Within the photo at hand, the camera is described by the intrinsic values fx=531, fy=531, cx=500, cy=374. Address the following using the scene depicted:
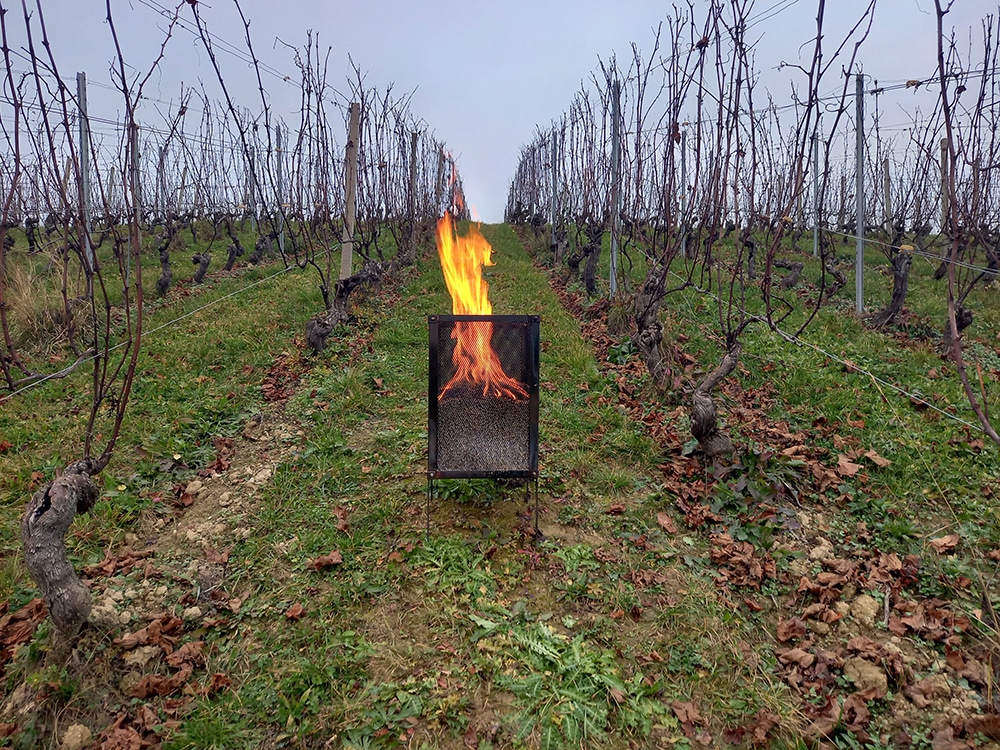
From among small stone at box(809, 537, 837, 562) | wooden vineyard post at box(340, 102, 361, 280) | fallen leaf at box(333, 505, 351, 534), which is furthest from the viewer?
wooden vineyard post at box(340, 102, 361, 280)

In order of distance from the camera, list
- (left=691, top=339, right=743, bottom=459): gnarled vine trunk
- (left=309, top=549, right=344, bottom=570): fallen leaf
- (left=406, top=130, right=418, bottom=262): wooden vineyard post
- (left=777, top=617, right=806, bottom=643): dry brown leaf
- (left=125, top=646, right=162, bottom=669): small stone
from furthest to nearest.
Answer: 1. (left=406, top=130, right=418, bottom=262): wooden vineyard post
2. (left=691, top=339, right=743, bottom=459): gnarled vine trunk
3. (left=309, top=549, right=344, bottom=570): fallen leaf
4. (left=777, top=617, right=806, bottom=643): dry brown leaf
5. (left=125, top=646, right=162, bottom=669): small stone

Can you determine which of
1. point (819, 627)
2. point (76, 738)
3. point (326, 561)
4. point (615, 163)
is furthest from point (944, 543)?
point (615, 163)

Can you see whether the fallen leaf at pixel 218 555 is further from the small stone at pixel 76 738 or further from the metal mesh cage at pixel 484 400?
the metal mesh cage at pixel 484 400

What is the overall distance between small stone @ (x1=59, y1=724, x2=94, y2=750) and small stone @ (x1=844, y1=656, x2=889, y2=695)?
334 centimetres

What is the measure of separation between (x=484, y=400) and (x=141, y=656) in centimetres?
220

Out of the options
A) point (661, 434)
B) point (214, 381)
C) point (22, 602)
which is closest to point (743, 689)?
point (661, 434)

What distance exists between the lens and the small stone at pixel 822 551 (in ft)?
10.8

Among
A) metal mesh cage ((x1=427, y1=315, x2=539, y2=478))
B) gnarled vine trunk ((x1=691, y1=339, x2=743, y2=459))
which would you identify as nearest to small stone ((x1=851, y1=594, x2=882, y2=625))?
gnarled vine trunk ((x1=691, y1=339, x2=743, y2=459))

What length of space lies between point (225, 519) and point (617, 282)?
8107 mm

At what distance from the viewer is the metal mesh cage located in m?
3.22

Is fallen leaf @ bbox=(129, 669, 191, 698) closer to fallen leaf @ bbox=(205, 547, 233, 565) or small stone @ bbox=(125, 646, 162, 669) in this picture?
small stone @ bbox=(125, 646, 162, 669)

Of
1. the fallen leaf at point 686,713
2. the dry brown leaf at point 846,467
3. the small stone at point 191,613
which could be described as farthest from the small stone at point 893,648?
the small stone at point 191,613

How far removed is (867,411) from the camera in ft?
15.9

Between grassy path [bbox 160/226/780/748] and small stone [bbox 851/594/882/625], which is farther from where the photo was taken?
small stone [bbox 851/594/882/625]
